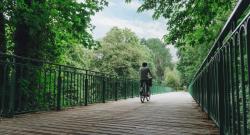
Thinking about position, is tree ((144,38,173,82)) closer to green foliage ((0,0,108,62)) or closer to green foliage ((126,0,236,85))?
green foliage ((126,0,236,85))

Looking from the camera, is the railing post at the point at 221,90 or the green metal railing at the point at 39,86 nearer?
the railing post at the point at 221,90

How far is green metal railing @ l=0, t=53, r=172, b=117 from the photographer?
6465 mm

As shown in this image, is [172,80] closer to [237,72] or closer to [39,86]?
[39,86]

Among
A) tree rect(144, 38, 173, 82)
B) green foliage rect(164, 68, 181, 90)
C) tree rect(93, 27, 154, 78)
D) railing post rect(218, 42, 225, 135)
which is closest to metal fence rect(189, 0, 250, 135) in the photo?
railing post rect(218, 42, 225, 135)

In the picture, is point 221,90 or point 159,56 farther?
point 159,56

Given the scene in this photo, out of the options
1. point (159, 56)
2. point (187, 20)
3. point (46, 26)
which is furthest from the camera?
point (159, 56)

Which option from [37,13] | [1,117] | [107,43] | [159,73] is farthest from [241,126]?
[159,73]

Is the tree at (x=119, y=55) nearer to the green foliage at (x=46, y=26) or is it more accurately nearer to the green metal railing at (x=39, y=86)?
the green foliage at (x=46, y=26)

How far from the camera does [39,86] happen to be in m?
8.59

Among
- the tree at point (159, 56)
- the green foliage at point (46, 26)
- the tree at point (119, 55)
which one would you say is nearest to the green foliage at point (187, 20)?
the green foliage at point (46, 26)

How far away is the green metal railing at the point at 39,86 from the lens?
21.2 ft

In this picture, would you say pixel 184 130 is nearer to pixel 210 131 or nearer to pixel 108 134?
pixel 210 131

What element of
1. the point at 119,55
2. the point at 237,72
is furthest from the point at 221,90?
the point at 119,55

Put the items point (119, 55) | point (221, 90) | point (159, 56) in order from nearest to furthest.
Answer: point (221, 90)
point (119, 55)
point (159, 56)
